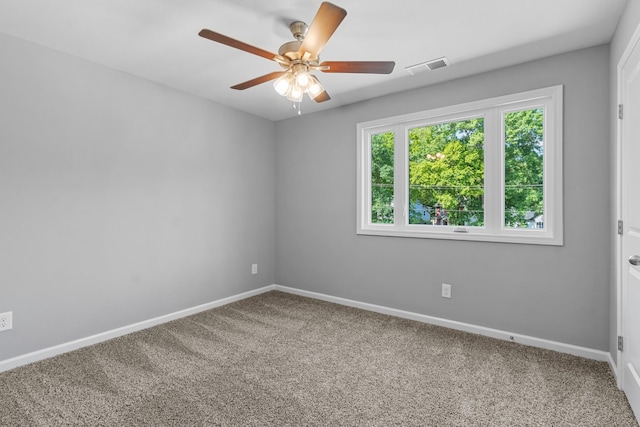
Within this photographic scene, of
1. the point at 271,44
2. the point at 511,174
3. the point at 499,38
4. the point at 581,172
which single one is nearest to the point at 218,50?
the point at 271,44

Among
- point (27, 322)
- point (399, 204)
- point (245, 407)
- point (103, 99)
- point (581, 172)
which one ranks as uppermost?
point (103, 99)

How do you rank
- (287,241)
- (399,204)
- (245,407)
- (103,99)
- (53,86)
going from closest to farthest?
(245,407) → (53,86) → (103,99) → (399,204) → (287,241)

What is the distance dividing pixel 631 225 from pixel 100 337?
386cm

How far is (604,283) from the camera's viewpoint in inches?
97.7

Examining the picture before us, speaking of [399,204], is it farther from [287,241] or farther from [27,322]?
[27,322]

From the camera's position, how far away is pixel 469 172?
3.16m

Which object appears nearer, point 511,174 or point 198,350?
point 198,350

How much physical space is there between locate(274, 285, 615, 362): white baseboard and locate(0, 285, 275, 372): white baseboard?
1.23m

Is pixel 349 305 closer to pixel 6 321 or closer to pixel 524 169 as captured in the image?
pixel 524 169

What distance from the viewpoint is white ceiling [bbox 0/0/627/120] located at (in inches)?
80.6

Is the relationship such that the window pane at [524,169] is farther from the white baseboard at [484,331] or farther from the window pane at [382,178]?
the window pane at [382,178]

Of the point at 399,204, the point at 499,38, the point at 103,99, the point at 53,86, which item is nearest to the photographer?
the point at 499,38

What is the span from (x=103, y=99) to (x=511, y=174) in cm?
358

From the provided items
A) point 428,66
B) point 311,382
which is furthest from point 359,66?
point 311,382
